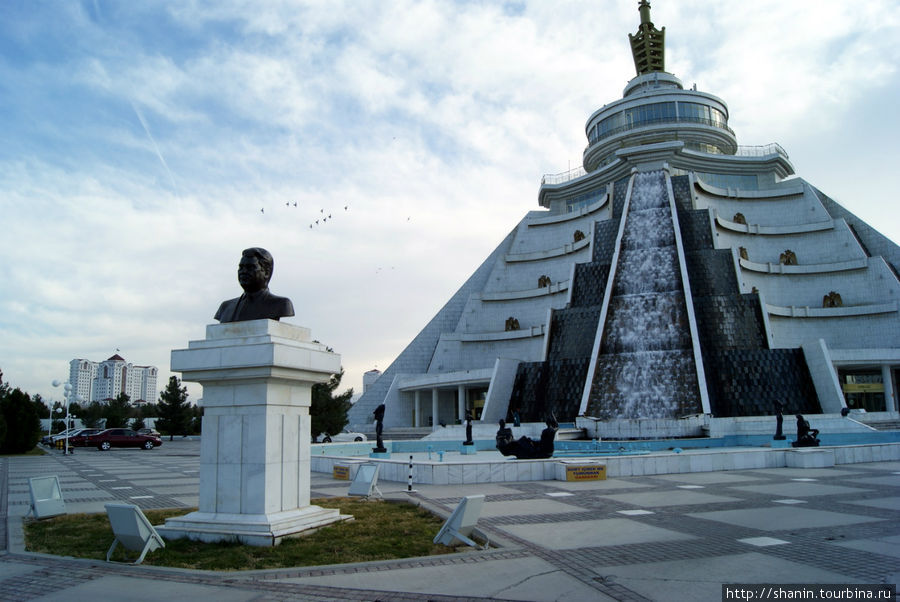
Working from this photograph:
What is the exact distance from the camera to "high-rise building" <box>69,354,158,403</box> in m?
140

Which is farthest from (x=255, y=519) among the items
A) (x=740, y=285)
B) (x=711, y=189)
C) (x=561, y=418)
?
(x=711, y=189)

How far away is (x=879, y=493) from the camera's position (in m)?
12.0

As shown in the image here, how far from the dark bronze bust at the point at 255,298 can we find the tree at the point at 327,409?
91.1ft

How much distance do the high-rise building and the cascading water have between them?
4962 inches

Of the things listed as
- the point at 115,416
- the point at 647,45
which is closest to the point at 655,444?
the point at 647,45

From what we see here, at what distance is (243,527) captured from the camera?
8.04 m

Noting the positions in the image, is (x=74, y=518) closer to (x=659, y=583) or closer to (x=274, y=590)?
(x=274, y=590)

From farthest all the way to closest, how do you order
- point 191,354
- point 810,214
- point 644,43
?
point 644,43
point 810,214
point 191,354

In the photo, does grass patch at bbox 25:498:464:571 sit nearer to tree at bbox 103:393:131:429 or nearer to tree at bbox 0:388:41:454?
tree at bbox 0:388:41:454

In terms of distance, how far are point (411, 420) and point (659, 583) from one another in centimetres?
4243

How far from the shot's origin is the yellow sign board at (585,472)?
1523cm

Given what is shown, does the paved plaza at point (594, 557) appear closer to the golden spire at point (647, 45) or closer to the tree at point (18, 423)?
the tree at point (18, 423)

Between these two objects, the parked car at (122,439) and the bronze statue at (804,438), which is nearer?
the bronze statue at (804,438)

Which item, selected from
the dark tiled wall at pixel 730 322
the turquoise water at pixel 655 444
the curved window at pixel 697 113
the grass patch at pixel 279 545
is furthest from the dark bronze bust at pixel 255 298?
the curved window at pixel 697 113
